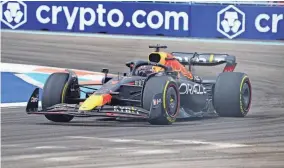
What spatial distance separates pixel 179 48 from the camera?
30.1 feet

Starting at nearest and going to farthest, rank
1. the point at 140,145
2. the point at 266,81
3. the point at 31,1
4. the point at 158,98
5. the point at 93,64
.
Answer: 1. the point at 140,145
2. the point at 158,98
3. the point at 266,81
4. the point at 93,64
5. the point at 31,1

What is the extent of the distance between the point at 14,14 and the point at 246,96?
3849mm

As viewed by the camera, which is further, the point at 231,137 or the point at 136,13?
the point at 136,13

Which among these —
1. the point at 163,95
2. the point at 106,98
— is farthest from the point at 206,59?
the point at 106,98

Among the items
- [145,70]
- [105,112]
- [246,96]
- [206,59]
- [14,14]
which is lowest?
[105,112]

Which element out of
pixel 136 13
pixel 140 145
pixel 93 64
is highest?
pixel 136 13

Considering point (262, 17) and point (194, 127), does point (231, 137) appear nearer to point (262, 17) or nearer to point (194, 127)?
point (194, 127)

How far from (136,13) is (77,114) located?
280cm

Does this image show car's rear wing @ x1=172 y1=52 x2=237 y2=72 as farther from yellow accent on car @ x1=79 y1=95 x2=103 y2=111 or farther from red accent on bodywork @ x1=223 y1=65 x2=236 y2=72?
yellow accent on car @ x1=79 y1=95 x2=103 y2=111

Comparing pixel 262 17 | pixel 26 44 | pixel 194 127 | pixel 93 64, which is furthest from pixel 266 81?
pixel 26 44

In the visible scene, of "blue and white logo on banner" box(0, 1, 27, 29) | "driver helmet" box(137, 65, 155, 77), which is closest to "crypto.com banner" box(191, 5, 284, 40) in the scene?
"driver helmet" box(137, 65, 155, 77)

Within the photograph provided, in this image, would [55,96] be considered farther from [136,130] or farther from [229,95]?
[229,95]

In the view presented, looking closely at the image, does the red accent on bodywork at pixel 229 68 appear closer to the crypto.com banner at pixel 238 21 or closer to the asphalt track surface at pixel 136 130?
the asphalt track surface at pixel 136 130

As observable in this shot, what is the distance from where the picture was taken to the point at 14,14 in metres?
10.9
